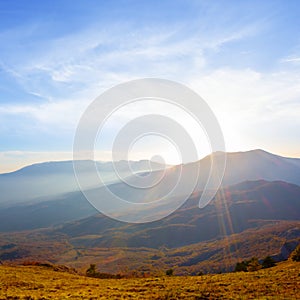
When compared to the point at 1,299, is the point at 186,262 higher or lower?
lower

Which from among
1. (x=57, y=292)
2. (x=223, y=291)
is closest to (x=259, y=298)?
(x=223, y=291)

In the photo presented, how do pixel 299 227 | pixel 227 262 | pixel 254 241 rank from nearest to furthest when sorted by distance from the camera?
pixel 227 262, pixel 254 241, pixel 299 227

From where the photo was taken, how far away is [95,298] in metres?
26.8

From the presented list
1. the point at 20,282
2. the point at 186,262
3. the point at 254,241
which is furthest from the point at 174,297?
the point at 254,241

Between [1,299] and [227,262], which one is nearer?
[1,299]

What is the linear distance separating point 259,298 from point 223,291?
4.32 metres

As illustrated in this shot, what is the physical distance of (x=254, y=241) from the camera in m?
183

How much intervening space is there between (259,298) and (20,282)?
86.5ft

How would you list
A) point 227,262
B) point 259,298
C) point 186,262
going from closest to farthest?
point 259,298 → point 227,262 → point 186,262

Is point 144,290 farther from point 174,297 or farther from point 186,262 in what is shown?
point 186,262

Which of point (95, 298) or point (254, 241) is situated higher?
point (95, 298)

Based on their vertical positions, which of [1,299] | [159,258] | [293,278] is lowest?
[159,258]

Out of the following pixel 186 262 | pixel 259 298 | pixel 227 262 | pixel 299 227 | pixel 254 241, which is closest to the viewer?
pixel 259 298

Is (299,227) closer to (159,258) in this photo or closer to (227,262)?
(227,262)
